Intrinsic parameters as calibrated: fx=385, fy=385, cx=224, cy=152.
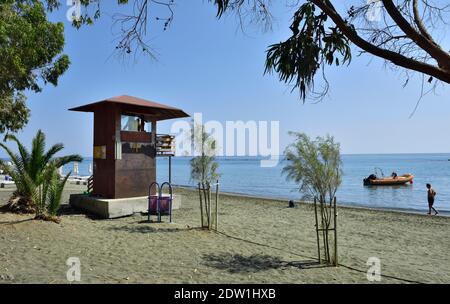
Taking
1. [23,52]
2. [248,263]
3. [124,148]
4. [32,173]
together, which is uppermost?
[23,52]

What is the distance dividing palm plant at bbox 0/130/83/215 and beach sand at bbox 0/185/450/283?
1.86 feet

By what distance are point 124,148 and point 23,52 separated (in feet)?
13.9

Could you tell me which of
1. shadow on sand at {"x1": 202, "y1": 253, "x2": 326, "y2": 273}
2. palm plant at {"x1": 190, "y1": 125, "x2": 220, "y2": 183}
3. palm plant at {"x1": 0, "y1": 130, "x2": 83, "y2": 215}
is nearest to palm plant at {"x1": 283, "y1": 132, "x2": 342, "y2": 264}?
shadow on sand at {"x1": 202, "y1": 253, "x2": 326, "y2": 273}

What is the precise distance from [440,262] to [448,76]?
620 cm

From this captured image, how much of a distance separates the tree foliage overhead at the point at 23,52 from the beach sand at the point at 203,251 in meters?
4.07

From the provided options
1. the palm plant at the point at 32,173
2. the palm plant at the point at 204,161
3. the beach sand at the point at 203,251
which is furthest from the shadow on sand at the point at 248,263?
the palm plant at the point at 32,173

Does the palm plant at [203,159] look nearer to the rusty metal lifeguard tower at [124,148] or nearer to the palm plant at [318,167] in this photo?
the rusty metal lifeguard tower at [124,148]

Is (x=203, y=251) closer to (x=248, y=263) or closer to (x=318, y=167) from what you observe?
(x=248, y=263)

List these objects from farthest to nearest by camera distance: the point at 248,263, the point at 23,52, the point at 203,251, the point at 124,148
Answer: the point at 124,148, the point at 23,52, the point at 203,251, the point at 248,263

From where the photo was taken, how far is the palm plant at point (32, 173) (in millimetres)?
10609

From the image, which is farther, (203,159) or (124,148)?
(124,148)

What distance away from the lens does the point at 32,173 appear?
36.2 feet

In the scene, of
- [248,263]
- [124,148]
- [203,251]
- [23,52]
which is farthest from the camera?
[124,148]

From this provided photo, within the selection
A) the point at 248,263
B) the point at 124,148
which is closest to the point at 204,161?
the point at 124,148
